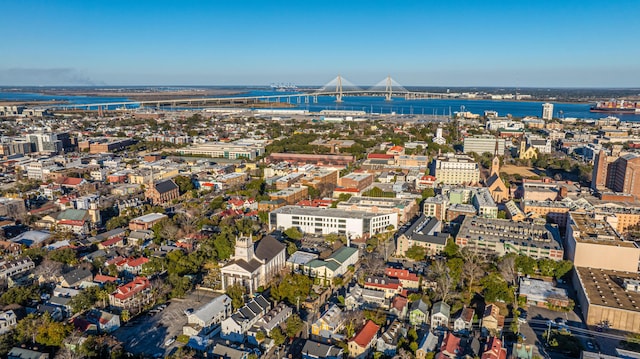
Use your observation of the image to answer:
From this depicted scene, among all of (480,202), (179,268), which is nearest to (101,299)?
(179,268)

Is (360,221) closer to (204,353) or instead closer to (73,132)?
(204,353)

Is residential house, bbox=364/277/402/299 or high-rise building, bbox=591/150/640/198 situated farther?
high-rise building, bbox=591/150/640/198

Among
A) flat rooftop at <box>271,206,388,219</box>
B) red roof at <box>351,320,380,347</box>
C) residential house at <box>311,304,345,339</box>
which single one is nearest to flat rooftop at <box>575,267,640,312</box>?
red roof at <box>351,320,380,347</box>

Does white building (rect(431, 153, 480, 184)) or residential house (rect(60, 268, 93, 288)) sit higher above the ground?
white building (rect(431, 153, 480, 184))

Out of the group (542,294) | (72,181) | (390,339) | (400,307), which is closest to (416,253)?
(400,307)

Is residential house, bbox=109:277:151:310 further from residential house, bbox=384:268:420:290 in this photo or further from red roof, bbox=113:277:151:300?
residential house, bbox=384:268:420:290

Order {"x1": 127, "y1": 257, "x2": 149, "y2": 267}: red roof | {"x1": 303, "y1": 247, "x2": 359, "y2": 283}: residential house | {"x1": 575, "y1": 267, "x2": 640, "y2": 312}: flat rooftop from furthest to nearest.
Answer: {"x1": 127, "y1": 257, "x2": 149, "y2": 267}: red roof, {"x1": 303, "y1": 247, "x2": 359, "y2": 283}: residential house, {"x1": 575, "y1": 267, "x2": 640, "y2": 312}: flat rooftop
